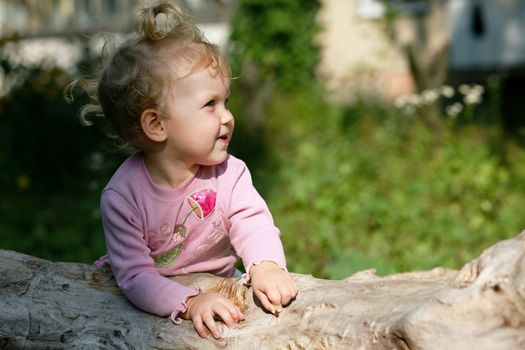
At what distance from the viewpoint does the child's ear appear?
94.5 inches

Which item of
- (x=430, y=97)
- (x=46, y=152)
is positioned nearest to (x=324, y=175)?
(x=430, y=97)

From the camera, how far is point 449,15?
9.82 meters

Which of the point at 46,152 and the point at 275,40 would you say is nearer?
the point at 46,152

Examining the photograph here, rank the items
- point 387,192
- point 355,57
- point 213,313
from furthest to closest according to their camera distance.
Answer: point 355,57
point 387,192
point 213,313

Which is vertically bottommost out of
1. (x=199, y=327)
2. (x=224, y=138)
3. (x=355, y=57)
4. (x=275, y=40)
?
(x=355, y=57)

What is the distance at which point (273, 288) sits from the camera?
2.21 m

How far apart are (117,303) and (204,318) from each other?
1.20 feet

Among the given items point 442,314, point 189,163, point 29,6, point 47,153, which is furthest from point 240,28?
point 442,314

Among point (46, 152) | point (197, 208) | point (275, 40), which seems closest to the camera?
point (197, 208)

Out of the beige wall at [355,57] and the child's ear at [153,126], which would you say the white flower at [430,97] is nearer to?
the beige wall at [355,57]

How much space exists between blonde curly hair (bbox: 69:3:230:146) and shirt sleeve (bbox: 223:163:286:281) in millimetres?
373

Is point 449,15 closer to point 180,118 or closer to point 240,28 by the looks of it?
point 240,28

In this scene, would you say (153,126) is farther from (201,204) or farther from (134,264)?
(134,264)

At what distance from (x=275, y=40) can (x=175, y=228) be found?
813cm
